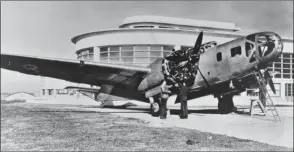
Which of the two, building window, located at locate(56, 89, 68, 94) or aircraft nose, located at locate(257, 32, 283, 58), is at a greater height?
aircraft nose, located at locate(257, 32, 283, 58)

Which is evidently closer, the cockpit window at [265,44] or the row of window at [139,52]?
the row of window at [139,52]

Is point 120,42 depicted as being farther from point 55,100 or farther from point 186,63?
point 55,100

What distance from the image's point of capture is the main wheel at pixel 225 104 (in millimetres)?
10277

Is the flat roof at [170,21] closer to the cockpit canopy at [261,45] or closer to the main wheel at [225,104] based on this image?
the cockpit canopy at [261,45]

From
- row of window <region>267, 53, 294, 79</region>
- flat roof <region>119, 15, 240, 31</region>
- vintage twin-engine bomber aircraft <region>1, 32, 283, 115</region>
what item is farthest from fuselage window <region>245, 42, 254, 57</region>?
row of window <region>267, 53, 294, 79</region>

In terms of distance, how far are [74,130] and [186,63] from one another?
3.87 metres

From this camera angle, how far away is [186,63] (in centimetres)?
568

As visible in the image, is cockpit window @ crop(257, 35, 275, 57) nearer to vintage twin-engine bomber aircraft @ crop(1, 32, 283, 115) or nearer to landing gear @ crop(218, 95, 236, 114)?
vintage twin-engine bomber aircraft @ crop(1, 32, 283, 115)

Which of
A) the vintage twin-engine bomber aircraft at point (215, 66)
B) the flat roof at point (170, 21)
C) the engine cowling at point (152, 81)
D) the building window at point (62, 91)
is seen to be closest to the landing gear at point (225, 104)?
the vintage twin-engine bomber aircraft at point (215, 66)

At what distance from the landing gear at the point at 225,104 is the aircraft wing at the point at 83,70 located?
325 cm

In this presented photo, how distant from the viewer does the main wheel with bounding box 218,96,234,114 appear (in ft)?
33.7

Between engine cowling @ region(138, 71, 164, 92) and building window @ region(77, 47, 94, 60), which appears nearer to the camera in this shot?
building window @ region(77, 47, 94, 60)

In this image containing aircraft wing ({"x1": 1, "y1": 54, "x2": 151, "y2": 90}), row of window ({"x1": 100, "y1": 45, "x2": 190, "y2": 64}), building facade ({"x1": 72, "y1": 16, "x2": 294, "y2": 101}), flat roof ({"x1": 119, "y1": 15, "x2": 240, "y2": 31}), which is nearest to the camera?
flat roof ({"x1": 119, "y1": 15, "x2": 240, "y2": 31})

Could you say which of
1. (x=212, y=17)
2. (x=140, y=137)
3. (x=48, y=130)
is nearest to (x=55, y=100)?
(x=48, y=130)
